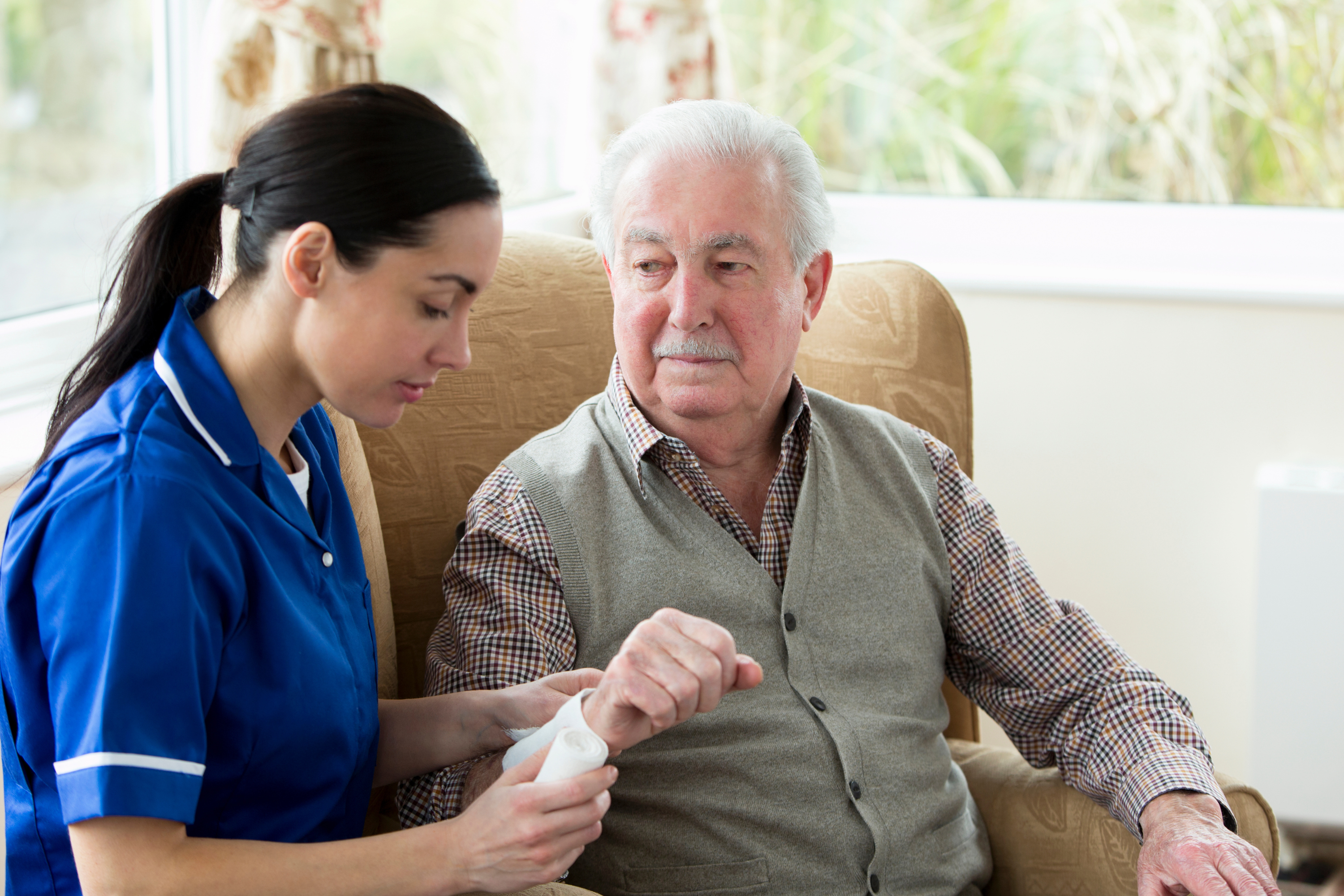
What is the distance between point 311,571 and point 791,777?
0.57m

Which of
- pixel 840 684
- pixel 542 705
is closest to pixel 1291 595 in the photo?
pixel 840 684

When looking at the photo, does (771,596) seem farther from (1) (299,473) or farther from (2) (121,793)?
(2) (121,793)

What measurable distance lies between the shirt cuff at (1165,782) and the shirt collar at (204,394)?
0.99m

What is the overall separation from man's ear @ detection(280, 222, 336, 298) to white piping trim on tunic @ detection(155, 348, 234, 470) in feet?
0.38

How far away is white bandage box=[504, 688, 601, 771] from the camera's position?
1014 mm

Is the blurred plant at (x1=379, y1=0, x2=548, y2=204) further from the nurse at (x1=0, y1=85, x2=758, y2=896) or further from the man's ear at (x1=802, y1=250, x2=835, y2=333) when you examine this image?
the nurse at (x1=0, y1=85, x2=758, y2=896)

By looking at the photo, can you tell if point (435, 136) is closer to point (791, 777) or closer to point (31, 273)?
point (791, 777)

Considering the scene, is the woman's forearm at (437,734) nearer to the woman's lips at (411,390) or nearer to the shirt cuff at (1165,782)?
the woman's lips at (411,390)

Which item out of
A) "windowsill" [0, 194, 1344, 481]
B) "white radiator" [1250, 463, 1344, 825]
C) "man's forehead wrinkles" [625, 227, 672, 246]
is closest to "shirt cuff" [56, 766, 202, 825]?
"man's forehead wrinkles" [625, 227, 672, 246]

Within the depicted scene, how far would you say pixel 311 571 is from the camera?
1048 millimetres

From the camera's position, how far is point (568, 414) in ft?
5.59

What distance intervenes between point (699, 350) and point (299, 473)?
1.60 feet

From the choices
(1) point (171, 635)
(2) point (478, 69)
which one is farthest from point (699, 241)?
(2) point (478, 69)

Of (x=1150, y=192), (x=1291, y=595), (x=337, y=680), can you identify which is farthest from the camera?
(x=1150, y=192)
